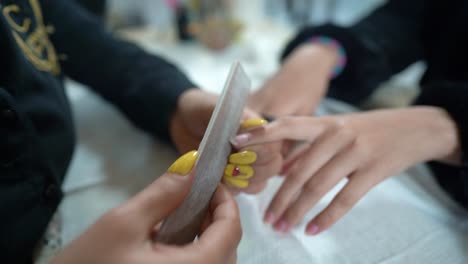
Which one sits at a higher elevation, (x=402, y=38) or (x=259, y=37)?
(x=402, y=38)

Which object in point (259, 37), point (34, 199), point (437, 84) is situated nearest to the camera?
point (34, 199)

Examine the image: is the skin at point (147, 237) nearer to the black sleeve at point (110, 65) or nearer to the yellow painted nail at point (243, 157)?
the yellow painted nail at point (243, 157)

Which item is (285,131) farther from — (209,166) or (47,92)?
(47,92)

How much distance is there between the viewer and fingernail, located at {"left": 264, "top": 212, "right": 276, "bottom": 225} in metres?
0.35

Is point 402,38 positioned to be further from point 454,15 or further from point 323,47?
point 323,47

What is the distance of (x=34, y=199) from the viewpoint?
0.31 metres

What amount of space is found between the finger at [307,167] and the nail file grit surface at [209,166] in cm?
9

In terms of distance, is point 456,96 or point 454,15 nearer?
point 456,96

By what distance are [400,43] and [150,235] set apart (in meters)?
0.65

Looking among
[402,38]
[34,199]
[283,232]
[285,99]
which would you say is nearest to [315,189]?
[283,232]

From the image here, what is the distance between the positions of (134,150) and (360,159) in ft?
1.10

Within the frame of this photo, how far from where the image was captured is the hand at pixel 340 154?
0.34 meters

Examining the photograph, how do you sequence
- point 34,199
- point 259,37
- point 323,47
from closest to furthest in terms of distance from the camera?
1. point 34,199
2. point 323,47
3. point 259,37

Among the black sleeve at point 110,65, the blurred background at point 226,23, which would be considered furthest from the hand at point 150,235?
the blurred background at point 226,23
